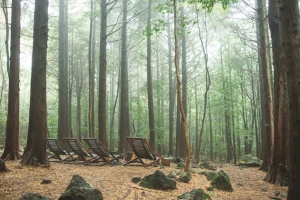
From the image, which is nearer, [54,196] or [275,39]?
[54,196]

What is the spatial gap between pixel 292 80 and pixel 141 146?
5.01 m

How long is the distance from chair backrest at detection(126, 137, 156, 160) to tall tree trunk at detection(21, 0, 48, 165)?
240cm

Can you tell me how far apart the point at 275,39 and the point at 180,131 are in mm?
10849

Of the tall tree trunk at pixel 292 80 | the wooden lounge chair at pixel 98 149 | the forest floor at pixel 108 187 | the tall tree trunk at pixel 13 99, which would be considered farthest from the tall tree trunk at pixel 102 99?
the tall tree trunk at pixel 292 80

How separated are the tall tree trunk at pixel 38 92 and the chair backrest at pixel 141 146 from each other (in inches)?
94.3

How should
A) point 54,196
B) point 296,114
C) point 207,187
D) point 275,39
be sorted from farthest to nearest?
point 275,39 < point 207,187 < point 54,196 < point 296,114

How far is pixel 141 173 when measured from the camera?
6.94m

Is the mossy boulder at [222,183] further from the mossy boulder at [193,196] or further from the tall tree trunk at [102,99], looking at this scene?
the tall tree trunk at [102,99]

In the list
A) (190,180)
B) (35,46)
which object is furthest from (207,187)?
(35,46)

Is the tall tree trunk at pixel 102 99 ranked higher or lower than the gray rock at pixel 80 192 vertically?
higher

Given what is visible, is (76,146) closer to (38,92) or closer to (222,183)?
(38,92)

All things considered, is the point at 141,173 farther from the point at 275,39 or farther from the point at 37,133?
the point at 275,39

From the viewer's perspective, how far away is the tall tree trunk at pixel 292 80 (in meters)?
3.88

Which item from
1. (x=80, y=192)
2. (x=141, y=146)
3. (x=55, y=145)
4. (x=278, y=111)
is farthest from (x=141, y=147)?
(x=80, y=192)
